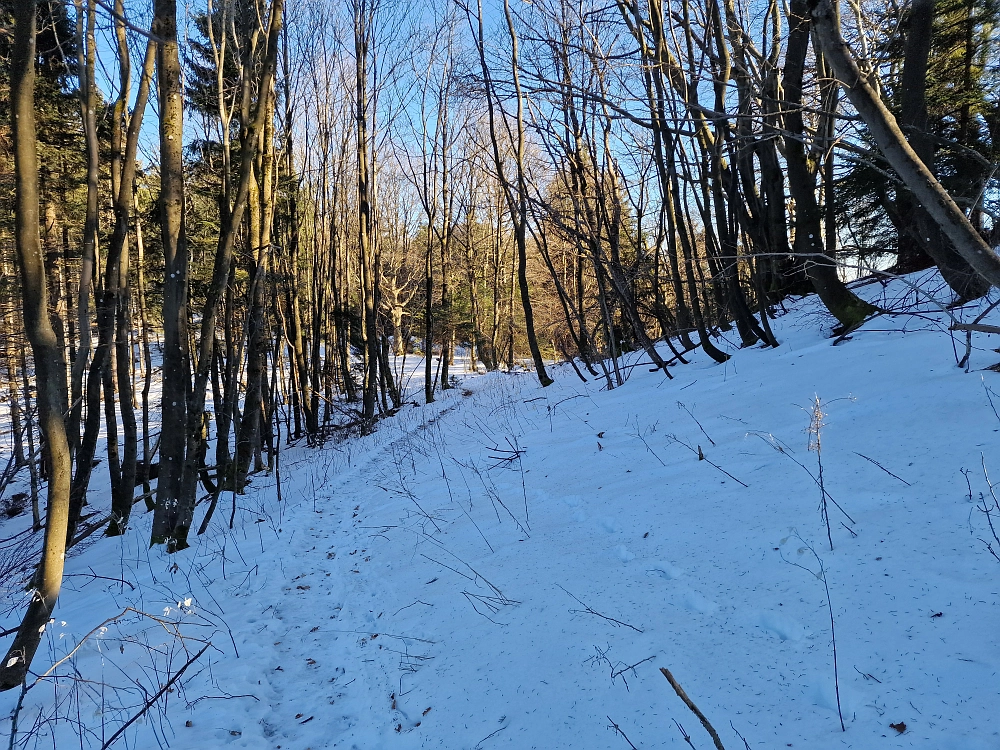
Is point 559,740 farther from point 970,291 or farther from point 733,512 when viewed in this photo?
point 970,291

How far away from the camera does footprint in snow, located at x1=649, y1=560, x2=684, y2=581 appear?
2.76 meters

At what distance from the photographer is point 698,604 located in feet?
8.16

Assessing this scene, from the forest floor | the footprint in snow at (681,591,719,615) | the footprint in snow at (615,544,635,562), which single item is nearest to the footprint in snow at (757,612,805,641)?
the forest floor

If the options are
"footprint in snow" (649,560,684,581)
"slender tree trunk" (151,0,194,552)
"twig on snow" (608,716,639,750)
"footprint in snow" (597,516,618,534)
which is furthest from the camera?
"slender tree trunk" (151,0,194,552)

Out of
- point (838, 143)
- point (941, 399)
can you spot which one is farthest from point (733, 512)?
point (838, 143)

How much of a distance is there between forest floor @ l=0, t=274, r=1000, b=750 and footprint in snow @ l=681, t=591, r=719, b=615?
11mm

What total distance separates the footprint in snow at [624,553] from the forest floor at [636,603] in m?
0.01

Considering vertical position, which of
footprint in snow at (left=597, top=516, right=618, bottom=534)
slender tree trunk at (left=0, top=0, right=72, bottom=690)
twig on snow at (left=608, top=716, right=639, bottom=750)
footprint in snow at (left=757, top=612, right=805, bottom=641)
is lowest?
twig on snow at (left=608, top=716, right=639, bottom=750)

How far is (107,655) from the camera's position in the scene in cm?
325

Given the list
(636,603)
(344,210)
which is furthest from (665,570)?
(344,210)

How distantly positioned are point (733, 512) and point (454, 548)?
2106mm

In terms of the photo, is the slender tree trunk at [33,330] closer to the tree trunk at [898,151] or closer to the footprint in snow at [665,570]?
the footprint in snow at [665,570]

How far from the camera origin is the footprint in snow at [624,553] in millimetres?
3069

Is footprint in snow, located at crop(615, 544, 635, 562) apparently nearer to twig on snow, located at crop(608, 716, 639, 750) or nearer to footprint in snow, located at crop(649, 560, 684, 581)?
footprint in snow, located at crop(649, 560, 684, 581)
